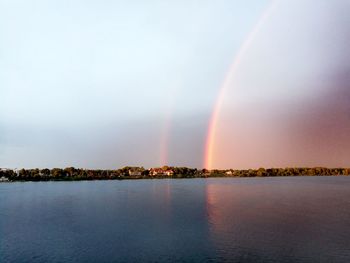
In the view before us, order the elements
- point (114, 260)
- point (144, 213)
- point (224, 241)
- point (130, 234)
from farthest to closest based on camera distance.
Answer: point (144, 213) → point (130, 234) → point (224, 241) → point (114, 260)

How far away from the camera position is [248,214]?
78750 mm

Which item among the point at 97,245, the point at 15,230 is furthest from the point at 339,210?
the point at 15,230

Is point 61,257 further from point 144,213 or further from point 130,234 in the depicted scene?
point 144,213

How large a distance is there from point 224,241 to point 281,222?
20.2m

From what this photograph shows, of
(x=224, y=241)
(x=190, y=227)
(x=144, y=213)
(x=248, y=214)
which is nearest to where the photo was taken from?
(x=224, y=241)

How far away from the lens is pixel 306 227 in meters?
61.6

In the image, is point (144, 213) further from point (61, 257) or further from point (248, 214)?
point (61, 257)

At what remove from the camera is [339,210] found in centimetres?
8206

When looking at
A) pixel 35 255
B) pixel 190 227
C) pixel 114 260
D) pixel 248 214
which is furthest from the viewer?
pixel 248 214

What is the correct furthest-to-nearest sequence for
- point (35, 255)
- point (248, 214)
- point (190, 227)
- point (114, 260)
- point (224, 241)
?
point (248, 214) < point (190, 227) < point (224, 241) < point (35, 255) < point (114, 260)

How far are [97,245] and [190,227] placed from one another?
713 inches

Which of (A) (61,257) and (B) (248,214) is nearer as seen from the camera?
(A) (61,257)

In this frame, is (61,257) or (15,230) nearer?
(61,257)

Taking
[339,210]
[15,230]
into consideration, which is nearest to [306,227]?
[339,210]
